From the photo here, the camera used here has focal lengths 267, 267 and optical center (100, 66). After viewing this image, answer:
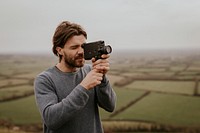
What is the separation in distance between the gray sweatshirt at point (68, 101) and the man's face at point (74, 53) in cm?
6

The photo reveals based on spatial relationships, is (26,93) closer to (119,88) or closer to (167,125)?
(119,88)

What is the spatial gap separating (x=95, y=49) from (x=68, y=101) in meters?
0.26

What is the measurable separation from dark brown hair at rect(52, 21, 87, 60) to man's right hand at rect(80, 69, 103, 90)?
22 cm

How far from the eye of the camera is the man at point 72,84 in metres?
1.08

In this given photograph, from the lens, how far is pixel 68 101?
103cm

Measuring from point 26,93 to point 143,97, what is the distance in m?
3.97

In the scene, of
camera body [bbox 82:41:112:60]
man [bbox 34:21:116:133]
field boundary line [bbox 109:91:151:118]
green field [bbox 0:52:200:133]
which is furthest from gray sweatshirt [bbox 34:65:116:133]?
field boundary line [bbox 109:91:151:118]

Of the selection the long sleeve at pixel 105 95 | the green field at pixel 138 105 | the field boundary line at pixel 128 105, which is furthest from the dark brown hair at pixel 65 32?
the field boundary line at pixel 128 105

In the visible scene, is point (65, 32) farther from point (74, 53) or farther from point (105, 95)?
point (105, 95)

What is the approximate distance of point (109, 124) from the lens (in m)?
6.58

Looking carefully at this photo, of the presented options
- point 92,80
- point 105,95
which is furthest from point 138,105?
point 92,80

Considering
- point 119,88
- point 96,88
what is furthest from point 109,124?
point 96,88

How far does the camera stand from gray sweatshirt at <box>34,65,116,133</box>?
1.03 m

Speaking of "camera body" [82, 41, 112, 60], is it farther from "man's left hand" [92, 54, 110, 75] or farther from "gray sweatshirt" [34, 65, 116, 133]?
"gray sweatshirt" [34, 65, 116, 133]
